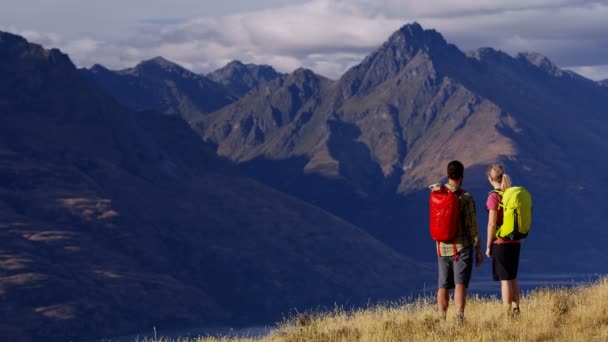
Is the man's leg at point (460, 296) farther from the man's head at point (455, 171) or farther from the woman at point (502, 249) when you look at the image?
the man's head at point (455, 171)

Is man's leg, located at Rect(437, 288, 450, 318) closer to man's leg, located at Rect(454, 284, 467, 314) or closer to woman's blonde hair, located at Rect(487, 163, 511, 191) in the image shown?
man's leg, located at Rect(454, 284, 467, 314)

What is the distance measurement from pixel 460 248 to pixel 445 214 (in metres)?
0.71

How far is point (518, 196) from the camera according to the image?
58.9 feet

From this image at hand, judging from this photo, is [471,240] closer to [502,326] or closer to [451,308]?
[502,326]

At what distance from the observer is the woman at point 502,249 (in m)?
18.3

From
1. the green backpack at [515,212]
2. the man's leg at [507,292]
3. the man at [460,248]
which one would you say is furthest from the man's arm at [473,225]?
the man's leg at [507,292]

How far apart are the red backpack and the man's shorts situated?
325 mm

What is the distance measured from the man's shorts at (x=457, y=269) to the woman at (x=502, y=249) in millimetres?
714

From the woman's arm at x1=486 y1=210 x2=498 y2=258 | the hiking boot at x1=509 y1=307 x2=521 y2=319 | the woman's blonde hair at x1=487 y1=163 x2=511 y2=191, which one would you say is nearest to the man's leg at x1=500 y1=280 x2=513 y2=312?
the hiking boot at x1=509 y1=307 x2=521 y2=319

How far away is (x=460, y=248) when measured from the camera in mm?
17688

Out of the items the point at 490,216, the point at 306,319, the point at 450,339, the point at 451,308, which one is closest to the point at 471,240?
the point at 490,216

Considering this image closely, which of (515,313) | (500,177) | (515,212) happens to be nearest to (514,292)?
(515,313)

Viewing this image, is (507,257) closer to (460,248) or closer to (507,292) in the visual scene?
(507,292)

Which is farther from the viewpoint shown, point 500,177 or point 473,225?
point 500,177
